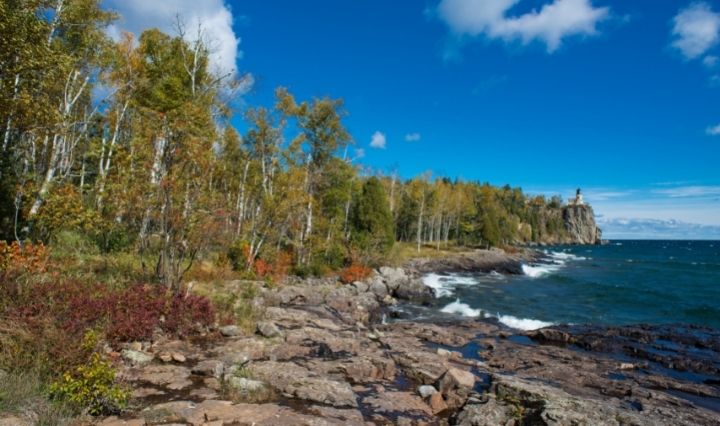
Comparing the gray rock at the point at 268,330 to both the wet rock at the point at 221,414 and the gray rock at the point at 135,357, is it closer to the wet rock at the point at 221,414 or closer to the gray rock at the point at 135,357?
the gray rock at the point at 135,357

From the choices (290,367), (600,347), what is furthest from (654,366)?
(290,367)

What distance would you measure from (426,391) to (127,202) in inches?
487

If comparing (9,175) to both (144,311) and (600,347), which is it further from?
(600,347)

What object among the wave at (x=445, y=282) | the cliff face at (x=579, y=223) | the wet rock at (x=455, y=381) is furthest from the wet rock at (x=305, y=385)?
the cliff face at (x=579, y=223)

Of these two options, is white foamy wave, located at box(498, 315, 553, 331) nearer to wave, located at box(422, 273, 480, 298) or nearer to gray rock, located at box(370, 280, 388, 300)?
wave, located at box(422, 273, 480, 298)

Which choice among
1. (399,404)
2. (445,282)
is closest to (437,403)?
(399,404)

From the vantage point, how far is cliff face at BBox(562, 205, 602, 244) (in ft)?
A: 551

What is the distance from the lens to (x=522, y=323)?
21297mm

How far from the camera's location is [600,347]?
1656 cm

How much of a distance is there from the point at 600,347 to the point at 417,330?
25.8 feet

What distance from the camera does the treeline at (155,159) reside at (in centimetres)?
1219

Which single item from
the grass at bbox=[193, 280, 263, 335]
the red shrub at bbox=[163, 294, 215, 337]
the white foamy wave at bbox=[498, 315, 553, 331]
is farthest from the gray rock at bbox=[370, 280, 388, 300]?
the red shrub at bbox=[163, 294, 215, 337]

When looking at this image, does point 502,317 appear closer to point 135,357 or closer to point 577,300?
point 577,300

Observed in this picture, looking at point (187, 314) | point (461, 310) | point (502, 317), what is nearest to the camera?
point (187, 314)
